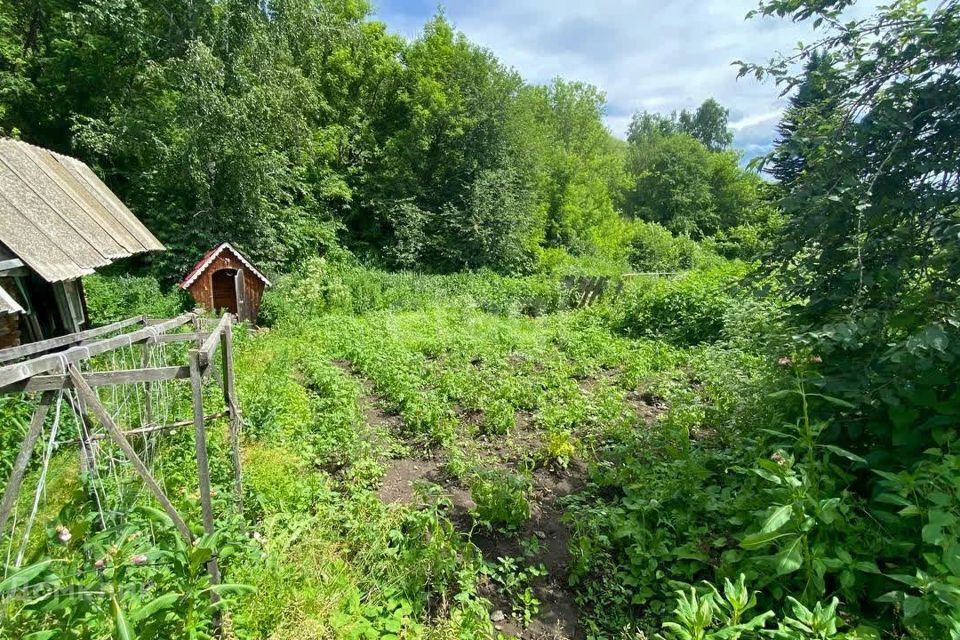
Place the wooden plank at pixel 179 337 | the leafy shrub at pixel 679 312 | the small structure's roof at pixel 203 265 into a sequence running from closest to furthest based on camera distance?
1. the wooden plank at pixel 179 337
2. the leafy shrub at pixel 679 312
3. the small structure's roof at pixel 203 265

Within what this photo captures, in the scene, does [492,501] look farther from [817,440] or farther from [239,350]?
[239,350]

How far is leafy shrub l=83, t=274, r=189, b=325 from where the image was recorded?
8852 mm

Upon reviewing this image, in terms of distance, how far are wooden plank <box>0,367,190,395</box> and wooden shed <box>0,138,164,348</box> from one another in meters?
1.05

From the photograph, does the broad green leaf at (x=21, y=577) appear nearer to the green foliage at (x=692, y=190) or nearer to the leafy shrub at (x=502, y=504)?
the leafy shrub at (x=502, y=504)

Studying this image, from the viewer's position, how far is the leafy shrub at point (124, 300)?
8852mm

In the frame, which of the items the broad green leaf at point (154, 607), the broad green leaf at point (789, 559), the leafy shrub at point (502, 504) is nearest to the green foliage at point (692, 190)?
the leafy shrub at point (502, 504)

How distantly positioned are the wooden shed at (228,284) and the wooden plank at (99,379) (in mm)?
8924

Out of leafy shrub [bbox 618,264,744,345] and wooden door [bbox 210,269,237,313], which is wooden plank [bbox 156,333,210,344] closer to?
wooden door [bbox 210,269,237,313]

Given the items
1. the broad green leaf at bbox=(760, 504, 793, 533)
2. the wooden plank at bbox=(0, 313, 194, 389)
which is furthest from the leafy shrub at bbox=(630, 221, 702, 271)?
the wooden plank at bbox=(0, 313, 194, 389)

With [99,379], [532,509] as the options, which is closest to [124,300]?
[99,379]

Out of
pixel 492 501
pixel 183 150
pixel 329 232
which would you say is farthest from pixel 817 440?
pixel 329 232

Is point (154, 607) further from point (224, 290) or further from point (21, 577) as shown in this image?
point (224, 290)

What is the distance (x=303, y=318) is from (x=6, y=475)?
25.6 ft

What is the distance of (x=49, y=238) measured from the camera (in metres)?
3.65
